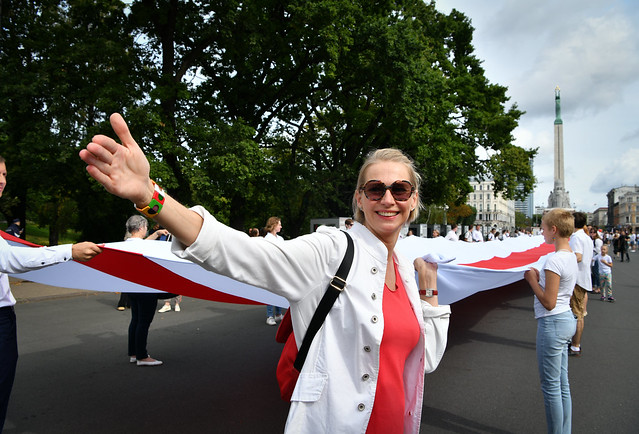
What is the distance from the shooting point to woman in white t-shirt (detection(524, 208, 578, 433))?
304cm

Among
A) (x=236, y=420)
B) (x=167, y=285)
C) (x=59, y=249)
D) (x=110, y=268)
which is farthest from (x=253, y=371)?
(x=59, y=249)

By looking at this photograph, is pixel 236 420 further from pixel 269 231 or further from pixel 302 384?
pixel 269 231

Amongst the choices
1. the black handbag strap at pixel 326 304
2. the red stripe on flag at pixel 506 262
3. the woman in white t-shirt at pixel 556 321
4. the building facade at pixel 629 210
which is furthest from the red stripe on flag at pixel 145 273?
the building facade at pixel 629 210

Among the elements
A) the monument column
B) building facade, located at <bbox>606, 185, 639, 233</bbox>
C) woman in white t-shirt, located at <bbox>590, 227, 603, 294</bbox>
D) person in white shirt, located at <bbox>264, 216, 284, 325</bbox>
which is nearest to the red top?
person in white shirt, located at <bbox>264, 216, 284, 325</bbox>

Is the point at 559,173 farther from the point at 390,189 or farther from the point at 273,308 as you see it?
the point at 390,189

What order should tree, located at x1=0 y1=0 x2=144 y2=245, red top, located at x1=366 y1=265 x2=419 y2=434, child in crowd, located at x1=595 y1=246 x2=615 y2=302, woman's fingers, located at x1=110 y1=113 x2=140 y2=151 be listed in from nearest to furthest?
woman's fingers, located at x1=110 y1=113 x2=140 y2=151
red top, located at x1=366 y1=265 x2=419 y2=434
child in crowd, located at x1=595 y1=246 x2=615 y2=302
tree, located at x1=0 y1=0 x2=144 y2=245

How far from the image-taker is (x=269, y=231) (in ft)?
30.0

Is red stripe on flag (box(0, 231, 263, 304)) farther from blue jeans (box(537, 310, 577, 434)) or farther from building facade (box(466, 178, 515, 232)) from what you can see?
building facade (box(466, 178, 515, 232))

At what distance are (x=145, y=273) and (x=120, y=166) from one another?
312 centimetres

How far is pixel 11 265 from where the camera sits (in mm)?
2611

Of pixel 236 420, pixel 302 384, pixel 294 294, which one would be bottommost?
pixel 236 420

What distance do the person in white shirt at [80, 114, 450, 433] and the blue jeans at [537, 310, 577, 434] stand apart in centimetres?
→ 170

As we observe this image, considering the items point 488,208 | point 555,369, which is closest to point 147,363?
point 555,369

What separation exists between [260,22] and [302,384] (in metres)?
16.8
